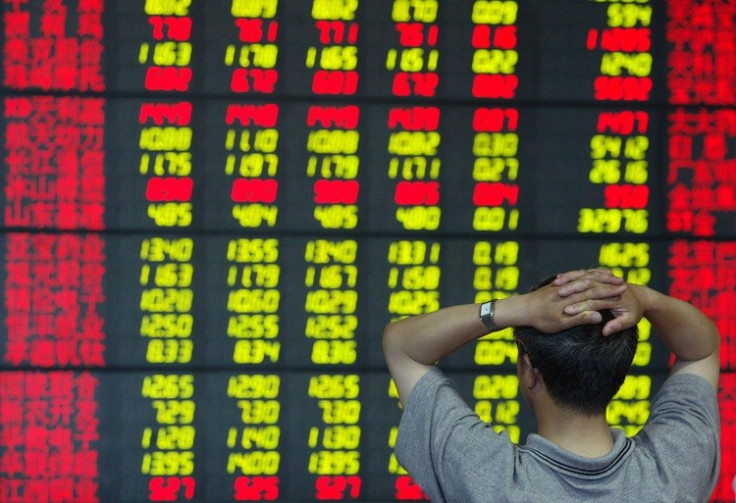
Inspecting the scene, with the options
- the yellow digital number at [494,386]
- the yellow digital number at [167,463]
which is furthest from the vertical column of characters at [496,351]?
the yellow digital number at [167,463]

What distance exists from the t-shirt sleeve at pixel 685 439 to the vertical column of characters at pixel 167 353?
1698 millimetres

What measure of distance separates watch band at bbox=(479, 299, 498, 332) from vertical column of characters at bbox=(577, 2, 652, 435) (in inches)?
66.7

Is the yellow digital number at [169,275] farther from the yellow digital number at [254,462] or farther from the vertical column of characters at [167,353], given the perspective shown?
the yellow digital number at [254,462]

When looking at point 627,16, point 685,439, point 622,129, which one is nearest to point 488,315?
point 685,439

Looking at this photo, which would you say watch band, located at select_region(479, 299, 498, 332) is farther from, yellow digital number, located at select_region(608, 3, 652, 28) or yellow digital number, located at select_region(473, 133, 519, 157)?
yellow digital number, located at select_region(608, 3, 652, 28)

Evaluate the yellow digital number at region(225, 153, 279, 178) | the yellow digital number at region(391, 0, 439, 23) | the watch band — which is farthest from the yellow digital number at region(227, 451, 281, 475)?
the watch band

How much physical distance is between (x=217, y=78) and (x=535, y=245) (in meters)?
1.00

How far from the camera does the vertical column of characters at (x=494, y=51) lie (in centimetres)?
280

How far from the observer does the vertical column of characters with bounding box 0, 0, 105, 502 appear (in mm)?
2670

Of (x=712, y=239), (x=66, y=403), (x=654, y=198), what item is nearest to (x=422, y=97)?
(x=654, y=198)

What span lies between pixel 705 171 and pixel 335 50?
43.7 inches

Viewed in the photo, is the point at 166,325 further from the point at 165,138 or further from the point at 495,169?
the point at 495,169

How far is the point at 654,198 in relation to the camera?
282 cm

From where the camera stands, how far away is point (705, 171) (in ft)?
9.32
